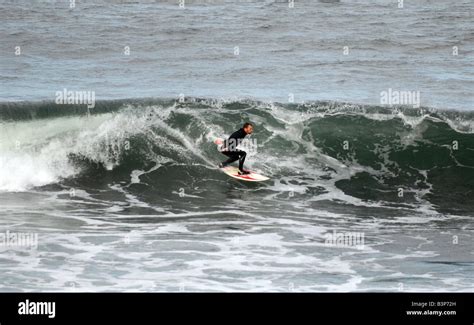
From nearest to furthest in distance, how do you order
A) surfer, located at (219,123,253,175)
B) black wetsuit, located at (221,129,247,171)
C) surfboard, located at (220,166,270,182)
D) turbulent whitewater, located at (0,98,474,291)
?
turbulent whitewater, located at (0,98,474,291)
surfer, located at (219,123,253,175)
black wetsuit, located at (221,129,247,171)
surfboard, located at (220,166,270,182)

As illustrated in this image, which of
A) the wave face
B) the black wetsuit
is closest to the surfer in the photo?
the black wetsuit

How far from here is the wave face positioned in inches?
805

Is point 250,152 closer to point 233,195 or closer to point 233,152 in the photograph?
point 233,152

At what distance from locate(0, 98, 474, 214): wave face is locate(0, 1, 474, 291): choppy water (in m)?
0.05

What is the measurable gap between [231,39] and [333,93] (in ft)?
24.6

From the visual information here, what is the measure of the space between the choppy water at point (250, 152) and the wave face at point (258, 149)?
5cm

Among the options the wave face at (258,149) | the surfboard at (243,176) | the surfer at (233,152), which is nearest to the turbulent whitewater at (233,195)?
the wave face at (258,149)

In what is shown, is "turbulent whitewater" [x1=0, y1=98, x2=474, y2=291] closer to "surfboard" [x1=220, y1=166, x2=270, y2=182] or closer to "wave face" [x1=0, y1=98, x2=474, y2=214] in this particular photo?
"wave face" [x1=0, y1=98, x2=474, y2=214]

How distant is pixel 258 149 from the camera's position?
22.3 metres

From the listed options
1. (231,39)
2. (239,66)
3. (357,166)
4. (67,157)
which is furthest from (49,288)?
(231,39)

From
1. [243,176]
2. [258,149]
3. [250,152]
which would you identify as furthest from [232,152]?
[258,149]

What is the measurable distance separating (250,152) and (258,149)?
0.32 m

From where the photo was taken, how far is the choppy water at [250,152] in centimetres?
1457

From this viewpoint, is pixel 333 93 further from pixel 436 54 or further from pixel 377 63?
pixel 436 54
